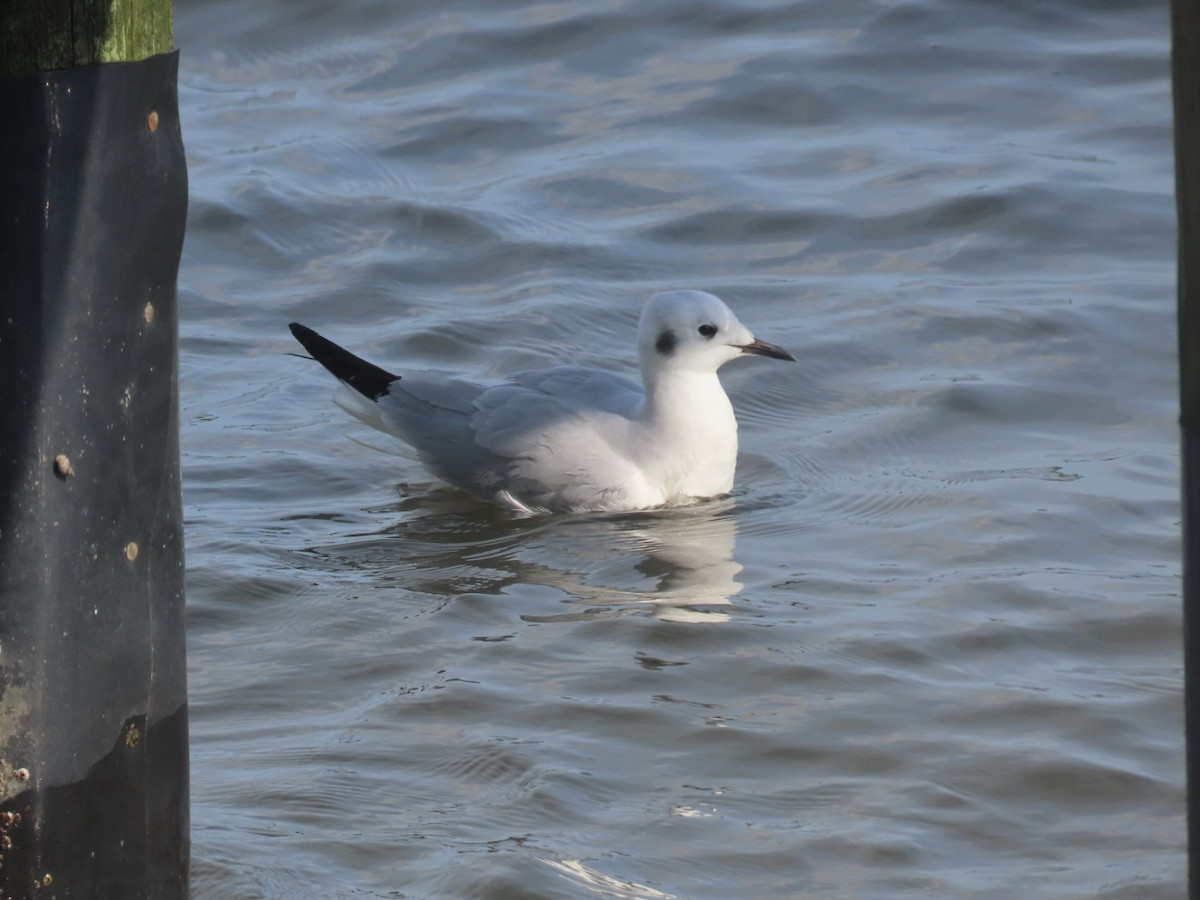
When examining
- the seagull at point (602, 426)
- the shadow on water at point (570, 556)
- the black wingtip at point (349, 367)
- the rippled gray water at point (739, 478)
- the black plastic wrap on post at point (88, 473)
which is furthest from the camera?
the black wingtip at point (349, 367)

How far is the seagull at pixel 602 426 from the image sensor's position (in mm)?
6008

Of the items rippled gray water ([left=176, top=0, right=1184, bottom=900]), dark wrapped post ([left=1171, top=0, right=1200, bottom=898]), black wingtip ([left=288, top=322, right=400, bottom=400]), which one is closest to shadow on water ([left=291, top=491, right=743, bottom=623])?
rippled gray water ([left=176, top=0, right=1184, bottom=900])

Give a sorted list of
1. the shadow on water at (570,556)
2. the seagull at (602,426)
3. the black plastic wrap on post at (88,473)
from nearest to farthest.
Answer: the black plastic wrap on post at (88,473) → the shadow on water at (570,556) → the seagull at (602,426)

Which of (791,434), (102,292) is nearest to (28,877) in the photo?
(102,292)

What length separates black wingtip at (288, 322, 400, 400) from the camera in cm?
650

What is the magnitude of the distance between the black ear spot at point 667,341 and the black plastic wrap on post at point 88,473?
3201 millimetres

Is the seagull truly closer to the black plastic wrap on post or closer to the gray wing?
the gray wing

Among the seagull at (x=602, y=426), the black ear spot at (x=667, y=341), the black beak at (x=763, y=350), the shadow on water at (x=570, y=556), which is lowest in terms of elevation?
the shadow on water at (x=570, y=556)

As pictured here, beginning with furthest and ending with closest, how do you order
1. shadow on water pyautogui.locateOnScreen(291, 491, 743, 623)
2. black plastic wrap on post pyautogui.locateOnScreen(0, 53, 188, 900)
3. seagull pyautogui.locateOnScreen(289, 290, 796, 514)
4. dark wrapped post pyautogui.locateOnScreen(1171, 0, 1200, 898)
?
1. seagull pyautogui.locateOnScreen(289, 290, 796, 514)
2. shadow on water pyautogui.locateOnScreen(291, 491, 743, 623)
3. black plastic wrap on post pyautogui.locateOnScreen(0, 53, 188, 900)
4. dark wrapped post pyautogui.locateOnScreen(1171, 0, 1200, 898)

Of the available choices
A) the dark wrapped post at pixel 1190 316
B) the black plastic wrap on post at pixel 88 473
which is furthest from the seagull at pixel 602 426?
the dark wrapped post at pixel 1190 316

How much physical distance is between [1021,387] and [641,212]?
2.83 m

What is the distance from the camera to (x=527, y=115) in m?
10.8

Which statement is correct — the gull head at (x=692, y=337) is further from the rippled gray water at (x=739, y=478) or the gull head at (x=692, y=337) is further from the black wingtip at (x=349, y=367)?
the black wingtip at (x=349, y=367)

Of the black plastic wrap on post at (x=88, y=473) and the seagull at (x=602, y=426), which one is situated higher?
the black plastic wrap on post at (x=88, y=473)
